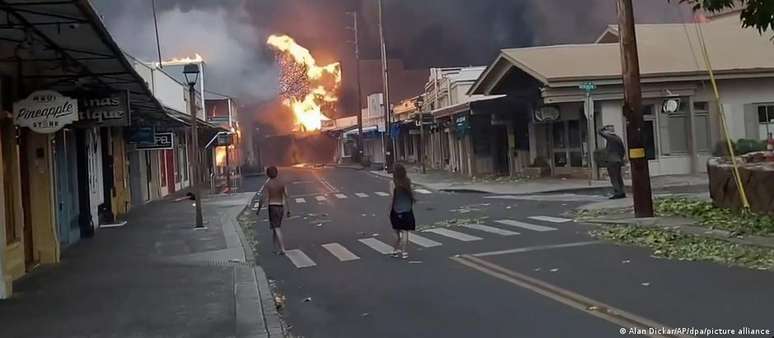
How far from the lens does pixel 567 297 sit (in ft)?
26.1

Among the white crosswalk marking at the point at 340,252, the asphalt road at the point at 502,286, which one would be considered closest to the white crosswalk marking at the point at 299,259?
the asphalt road at the point at 502,286

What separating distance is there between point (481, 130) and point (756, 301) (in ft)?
97.8

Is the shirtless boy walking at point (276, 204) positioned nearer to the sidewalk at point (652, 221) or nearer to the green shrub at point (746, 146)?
the sidewalk at point (652, 221)

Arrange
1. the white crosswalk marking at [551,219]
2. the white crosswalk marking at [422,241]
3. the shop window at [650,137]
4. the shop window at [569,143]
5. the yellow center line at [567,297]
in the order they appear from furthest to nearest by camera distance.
→ the shop window at [569,143] → the shop window at [650,137] → the white crosswalk marking at [551,219] → the white crosswalk marking at [422,241] → the yellow center line at [567,297]

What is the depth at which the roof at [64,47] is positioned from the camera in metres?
7.57

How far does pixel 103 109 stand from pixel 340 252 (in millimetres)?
4553

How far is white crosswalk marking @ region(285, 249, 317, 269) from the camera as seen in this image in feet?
38.9

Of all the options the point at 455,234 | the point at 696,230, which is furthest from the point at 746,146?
the point at 455,234

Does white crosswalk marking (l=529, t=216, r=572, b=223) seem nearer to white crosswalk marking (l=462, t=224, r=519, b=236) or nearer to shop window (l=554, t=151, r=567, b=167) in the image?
white crosswalk marking (l=462, t=224, r=519, b=236)

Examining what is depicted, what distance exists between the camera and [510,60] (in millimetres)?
30094

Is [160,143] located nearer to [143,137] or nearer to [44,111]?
[143,137]

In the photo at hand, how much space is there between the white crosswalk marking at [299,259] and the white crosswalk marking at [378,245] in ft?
3.71

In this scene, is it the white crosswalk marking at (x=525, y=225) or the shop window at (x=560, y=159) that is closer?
the white crosswalk marking at (x=525, y=225)

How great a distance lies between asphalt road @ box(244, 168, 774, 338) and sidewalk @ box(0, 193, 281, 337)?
0.52m
